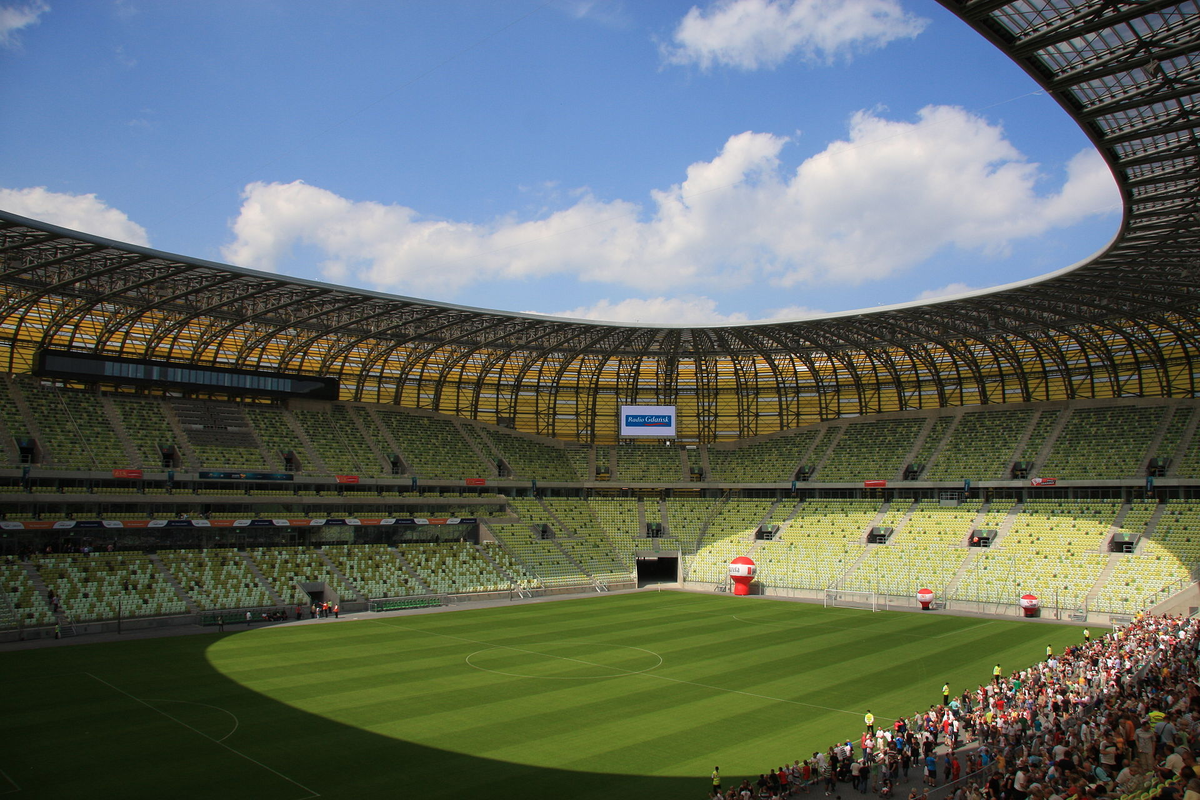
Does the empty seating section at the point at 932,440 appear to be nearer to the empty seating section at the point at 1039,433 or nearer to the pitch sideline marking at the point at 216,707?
the empty seating section at the point at 1039,433

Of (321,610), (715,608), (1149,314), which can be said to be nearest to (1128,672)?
(715,608)

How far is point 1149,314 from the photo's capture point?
53.8 meters

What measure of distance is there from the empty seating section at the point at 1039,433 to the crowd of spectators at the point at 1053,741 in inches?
1362

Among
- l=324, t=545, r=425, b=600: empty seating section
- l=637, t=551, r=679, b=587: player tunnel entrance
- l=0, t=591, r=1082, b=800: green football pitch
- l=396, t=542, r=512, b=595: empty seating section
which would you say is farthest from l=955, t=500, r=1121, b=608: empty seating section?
l=324, t=545, r=425, b=600: empty seating section

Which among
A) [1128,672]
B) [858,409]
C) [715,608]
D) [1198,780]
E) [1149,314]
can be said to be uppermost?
[1149,314]

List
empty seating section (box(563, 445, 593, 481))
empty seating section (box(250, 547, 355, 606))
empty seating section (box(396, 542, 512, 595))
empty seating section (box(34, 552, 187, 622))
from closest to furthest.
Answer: empty seating section (box(34, 552, 187, 622)), empty seating section (box(250, 547, 355, 606)), empty seating section (box(396, 542, 512, 595)), empty seating section (box(563, 445, 593, 481))

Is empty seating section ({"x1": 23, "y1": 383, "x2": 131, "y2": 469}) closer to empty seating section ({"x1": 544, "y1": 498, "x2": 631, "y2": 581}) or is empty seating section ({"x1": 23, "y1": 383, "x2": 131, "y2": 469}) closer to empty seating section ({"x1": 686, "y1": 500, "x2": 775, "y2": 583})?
empty seating section ({"x1": 544, "y1": 498, "x2": 631, "y2": 581})

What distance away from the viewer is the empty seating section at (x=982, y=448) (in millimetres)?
66438

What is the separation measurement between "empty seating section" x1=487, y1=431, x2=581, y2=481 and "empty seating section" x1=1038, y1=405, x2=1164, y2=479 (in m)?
40.4

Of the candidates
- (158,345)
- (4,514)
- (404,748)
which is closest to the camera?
(404,748)

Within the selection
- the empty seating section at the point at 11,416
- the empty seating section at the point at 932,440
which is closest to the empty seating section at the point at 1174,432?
the empty seating section at the point at 932,440

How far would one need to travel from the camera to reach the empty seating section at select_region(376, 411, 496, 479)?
6988cm

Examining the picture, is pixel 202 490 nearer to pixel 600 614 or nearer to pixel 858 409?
pixel 600 614

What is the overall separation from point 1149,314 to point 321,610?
55638 millimetres
